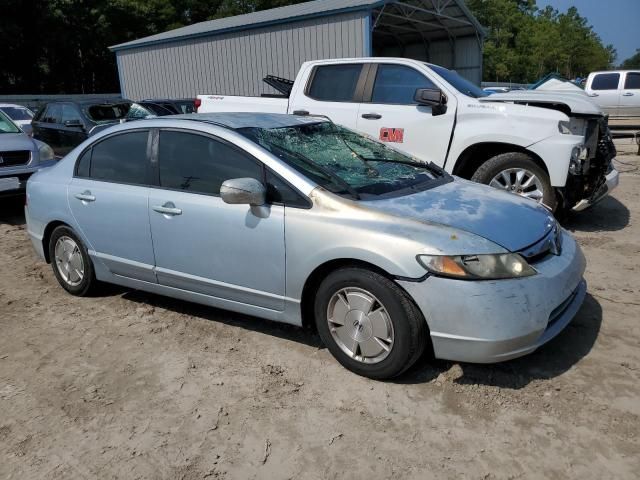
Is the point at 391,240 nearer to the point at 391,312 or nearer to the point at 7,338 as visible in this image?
the point at 391,312

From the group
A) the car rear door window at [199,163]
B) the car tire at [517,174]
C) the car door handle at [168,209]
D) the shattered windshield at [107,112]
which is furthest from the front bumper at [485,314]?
the shattered windshield at [107,112]

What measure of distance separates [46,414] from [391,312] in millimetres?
1966

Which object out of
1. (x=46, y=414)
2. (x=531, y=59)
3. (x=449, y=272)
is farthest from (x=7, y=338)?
(x=531, y=59)

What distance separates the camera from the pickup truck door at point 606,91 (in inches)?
654

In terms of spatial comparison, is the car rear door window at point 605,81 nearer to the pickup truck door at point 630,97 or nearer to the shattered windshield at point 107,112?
the pickup truck door at point 630,97

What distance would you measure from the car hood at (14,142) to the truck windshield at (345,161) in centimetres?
563

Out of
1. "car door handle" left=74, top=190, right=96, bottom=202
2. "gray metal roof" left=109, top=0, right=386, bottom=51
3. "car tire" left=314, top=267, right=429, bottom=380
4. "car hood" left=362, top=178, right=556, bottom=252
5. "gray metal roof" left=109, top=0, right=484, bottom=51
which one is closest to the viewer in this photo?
"car tire" left=314, top=267, right=429, bottom=380

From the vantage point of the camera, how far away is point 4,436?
283 centimetres

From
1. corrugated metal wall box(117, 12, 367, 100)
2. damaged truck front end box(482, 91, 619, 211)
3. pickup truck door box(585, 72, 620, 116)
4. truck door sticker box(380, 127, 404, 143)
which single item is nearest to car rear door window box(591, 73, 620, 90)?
pickup truck door box(585, 72, 620, 116)

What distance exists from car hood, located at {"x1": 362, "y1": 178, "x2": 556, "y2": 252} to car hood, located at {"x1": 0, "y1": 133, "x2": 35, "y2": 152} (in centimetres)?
663

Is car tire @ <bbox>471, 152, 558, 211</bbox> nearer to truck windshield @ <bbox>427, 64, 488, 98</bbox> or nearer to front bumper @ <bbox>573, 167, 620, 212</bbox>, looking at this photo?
front bumper @ <bbox>573, 167, 620, 212</bbox>

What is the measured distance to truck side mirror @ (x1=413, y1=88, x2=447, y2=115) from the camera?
19.8ft

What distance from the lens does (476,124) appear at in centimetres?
611

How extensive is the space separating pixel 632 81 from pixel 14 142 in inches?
654
